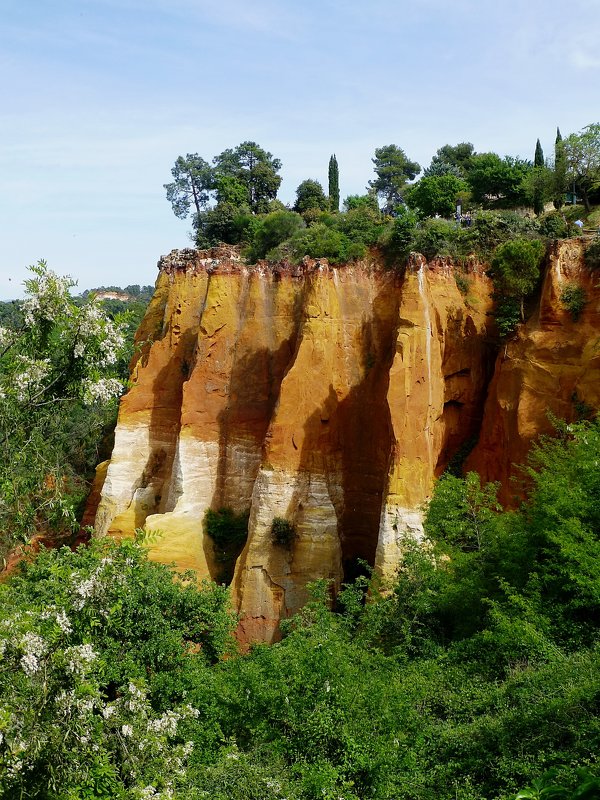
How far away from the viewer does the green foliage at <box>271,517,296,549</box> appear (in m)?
17.5

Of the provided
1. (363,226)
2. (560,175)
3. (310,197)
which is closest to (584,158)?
(560,175)

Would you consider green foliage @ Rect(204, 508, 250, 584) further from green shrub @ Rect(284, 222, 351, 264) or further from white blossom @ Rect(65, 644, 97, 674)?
white blossom @ Rect(65, 644, 97, 674)

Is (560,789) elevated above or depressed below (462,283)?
below

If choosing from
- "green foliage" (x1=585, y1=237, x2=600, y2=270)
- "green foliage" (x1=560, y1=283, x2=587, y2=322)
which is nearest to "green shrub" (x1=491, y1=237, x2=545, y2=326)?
"green foliage" (x1=560, y1=283, x2=587, y2=322)

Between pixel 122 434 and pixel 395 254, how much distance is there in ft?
31.8

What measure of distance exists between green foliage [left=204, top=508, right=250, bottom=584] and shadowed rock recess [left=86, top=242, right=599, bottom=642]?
0.61 feet

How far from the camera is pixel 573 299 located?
52.8ft

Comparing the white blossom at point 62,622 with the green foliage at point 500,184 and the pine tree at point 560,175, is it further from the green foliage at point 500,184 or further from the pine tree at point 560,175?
the green foliage at point 500,184

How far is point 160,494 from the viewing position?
72.3 ft

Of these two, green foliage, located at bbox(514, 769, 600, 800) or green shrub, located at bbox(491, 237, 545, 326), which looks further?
green shrub, located at bbox(491, 237, 545, 326)

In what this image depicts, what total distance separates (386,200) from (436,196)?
18.0 metres

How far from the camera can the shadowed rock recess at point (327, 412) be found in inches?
639

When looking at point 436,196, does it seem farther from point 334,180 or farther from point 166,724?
point 166,724

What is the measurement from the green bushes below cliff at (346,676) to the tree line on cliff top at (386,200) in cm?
733
